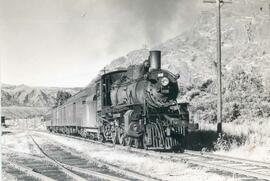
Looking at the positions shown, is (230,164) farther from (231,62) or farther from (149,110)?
(231,62)

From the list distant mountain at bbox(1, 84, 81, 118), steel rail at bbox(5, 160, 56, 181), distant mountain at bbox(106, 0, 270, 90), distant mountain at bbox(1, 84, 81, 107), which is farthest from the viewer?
distant mountain at bbox(106, 0, 270, 90)

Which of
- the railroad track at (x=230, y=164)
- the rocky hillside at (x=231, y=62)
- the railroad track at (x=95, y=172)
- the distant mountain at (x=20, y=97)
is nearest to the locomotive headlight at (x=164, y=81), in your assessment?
the railroad track at (x=230, y=164)

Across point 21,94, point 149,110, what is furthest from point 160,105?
point 21,94

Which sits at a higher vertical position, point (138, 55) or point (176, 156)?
point (138, 55)

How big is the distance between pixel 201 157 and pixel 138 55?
23.2ft

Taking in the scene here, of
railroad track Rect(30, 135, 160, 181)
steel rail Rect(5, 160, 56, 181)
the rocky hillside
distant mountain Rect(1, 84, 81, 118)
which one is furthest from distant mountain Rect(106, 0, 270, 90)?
steel rail Rect(5, 160, 56, 181)

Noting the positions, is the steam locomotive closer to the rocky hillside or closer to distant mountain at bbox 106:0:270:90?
distant mountain at bbox 106:0:270:90

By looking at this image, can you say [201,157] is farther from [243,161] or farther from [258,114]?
[258,114]

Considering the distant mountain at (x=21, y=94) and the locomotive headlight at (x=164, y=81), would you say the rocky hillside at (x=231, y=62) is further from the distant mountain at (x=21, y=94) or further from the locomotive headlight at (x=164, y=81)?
the locomotive headlight at (x=164, y=81)

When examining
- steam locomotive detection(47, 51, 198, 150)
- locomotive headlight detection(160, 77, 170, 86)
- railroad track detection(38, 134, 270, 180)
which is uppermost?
locomotive headlight detection(160, 77, 170, 86)

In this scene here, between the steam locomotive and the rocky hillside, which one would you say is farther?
the rocky hillside

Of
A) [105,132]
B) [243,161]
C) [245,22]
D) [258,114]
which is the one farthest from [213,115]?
[243,161]

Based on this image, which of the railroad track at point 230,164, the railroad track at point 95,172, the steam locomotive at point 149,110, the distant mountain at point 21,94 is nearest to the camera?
the railroad track at point 95,172

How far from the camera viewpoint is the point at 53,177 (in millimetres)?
7926
